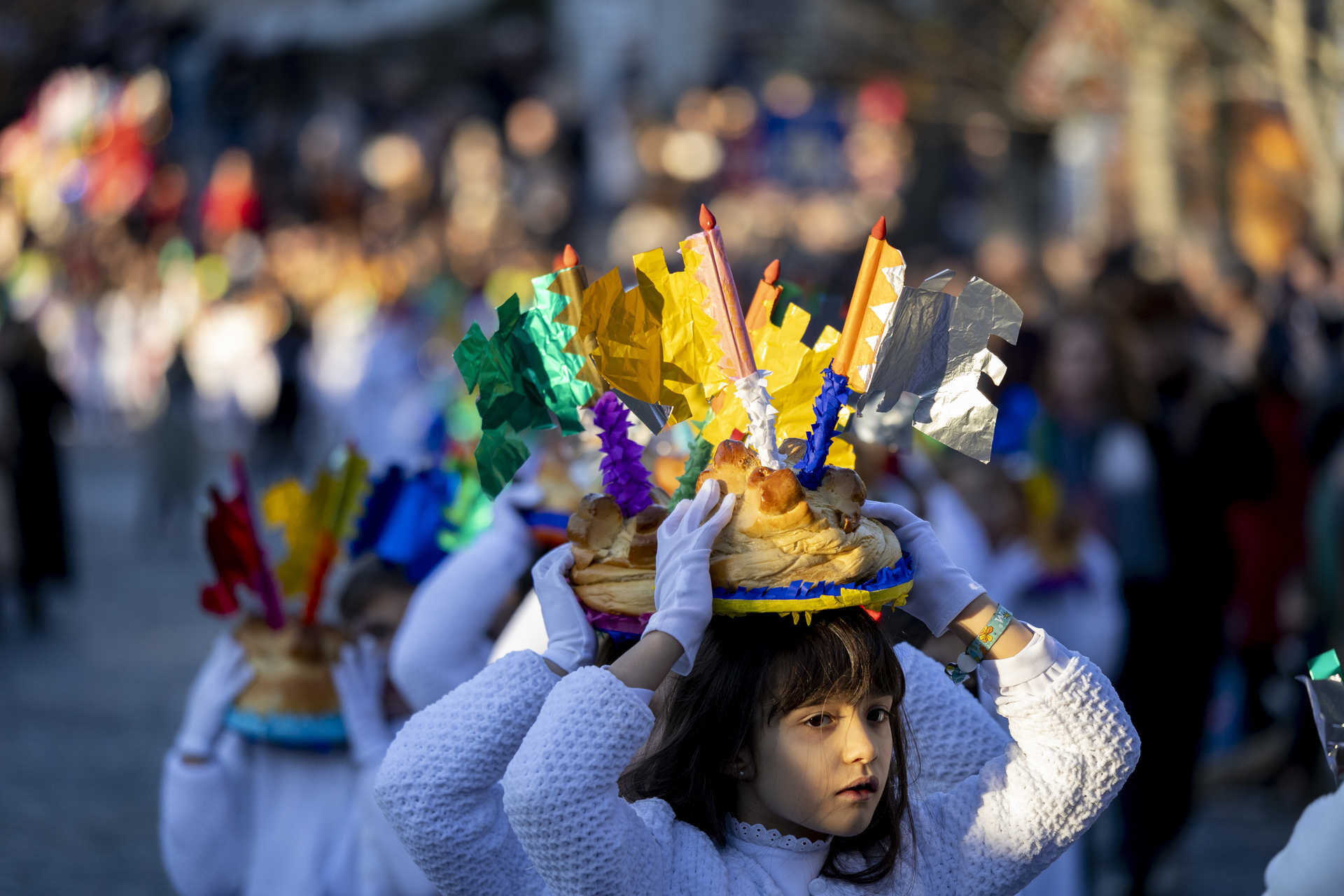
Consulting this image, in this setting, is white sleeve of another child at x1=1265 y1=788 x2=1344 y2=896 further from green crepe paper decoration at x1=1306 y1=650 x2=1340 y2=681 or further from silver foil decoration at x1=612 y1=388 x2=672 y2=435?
silver foil decoration at x1=612 y1=388 x2=672 y2=435

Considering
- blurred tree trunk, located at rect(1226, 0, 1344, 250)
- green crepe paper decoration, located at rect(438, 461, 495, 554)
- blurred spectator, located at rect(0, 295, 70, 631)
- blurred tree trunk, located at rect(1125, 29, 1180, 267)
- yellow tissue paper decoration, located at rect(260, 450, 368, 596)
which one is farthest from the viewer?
blurred tree trunk, located at rect(1125, 29, 1180, 267)

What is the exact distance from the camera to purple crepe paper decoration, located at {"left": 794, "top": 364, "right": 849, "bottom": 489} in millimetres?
2104

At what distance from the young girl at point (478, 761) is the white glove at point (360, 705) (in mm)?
1253

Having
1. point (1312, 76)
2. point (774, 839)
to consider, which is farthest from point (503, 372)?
point (1312, 76)

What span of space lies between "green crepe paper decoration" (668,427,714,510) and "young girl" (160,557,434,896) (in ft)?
4.49

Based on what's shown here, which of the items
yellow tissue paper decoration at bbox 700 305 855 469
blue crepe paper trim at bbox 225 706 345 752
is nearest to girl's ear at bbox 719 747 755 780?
yellow tissue paper decoration at bbox 700 305 855 469

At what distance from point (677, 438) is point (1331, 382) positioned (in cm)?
445

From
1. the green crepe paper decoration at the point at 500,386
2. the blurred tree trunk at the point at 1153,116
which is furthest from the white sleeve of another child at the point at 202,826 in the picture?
the blurred tree trunk at the point at 1153,116

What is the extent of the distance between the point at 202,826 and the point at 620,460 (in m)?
1.62

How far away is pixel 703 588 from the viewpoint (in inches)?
78.3

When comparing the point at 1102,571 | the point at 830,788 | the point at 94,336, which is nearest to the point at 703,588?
the point at 830,788

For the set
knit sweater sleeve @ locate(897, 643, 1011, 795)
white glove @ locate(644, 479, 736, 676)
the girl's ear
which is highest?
white glove @ locate(644, 479, 736, 676)

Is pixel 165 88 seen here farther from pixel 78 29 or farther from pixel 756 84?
pixel 756 84

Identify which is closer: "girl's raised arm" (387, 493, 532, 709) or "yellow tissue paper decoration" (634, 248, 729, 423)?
"yellow tissue paper decoration" (634, 248, 729, 423)
